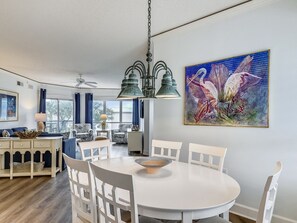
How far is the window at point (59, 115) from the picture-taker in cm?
905

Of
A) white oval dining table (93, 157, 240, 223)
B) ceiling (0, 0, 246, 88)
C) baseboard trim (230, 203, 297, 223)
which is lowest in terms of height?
baseboard trim (230, 203, 297, 223)

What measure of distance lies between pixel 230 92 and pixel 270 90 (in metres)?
0.46

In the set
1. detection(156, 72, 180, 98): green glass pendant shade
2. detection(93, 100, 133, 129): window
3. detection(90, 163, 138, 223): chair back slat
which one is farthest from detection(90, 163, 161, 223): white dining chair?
detection(93, 100, 133, 129): window

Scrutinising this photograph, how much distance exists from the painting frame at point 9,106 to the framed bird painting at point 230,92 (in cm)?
546

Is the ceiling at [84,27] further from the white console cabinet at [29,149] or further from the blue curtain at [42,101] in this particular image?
the blue curtain at [42,101]

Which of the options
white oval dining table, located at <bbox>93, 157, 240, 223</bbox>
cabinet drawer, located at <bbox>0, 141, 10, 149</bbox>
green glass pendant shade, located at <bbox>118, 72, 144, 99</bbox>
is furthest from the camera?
cabinet drawer, located at <bbox>0, 141, 10, 149</bbox>

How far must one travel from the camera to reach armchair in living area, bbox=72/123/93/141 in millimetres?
8789

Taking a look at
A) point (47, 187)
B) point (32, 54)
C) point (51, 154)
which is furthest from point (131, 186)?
point (32, 54)

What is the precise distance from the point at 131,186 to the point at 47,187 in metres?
3.22

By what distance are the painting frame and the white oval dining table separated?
548 centimetres

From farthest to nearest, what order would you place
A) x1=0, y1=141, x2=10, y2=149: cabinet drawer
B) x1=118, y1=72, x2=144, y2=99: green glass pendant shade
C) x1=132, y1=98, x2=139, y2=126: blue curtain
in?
x1=132, y1=98, x2=139, y2=126: blue curtain
x1=0, y1=141, x2=10, y2=149: cabinet drawer
x1=118, y1=72, x2=144, y2=99: green glass pendant shade

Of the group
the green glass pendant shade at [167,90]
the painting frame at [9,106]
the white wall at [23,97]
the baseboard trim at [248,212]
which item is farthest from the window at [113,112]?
the green glass pendant shade at [167,90]

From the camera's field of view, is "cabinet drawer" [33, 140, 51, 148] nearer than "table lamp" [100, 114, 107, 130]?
Yes

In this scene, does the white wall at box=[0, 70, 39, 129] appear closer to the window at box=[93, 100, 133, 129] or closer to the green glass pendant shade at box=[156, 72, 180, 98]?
the window at box=[93, 100, 133, 129]
